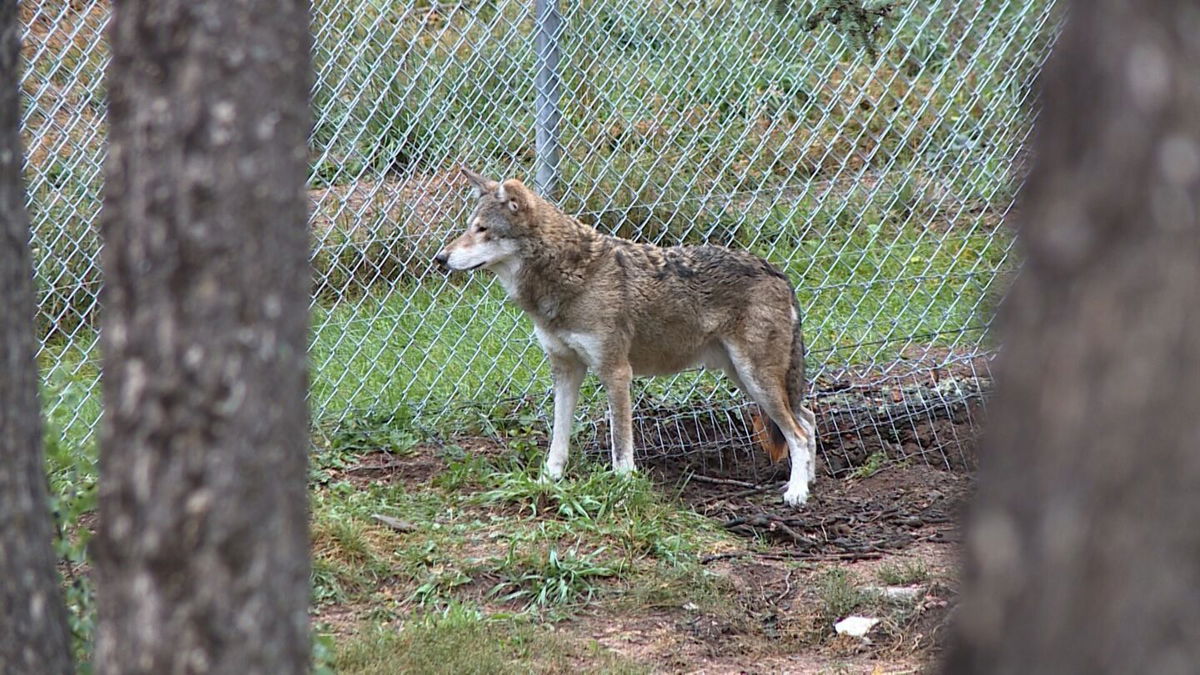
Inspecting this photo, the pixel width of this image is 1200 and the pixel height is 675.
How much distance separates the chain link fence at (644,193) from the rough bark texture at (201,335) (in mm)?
4788


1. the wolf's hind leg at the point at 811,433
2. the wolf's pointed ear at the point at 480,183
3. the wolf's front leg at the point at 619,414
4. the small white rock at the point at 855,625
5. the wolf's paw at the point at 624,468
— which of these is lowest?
the wolf's paw at the point at 624,468

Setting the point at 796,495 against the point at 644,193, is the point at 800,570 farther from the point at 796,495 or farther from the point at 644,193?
the point at 644,193

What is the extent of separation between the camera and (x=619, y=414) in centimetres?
644

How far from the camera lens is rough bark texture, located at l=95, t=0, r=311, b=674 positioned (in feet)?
6.00

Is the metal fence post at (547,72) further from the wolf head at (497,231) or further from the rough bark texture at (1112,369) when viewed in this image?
the rough bark texture at (1112,369)

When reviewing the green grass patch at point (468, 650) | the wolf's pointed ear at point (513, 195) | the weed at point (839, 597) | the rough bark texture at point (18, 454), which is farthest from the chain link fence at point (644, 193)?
the rough bark texture at point (18, 454)

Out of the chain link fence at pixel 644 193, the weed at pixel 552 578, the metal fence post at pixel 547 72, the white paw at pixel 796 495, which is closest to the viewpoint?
the weed at pixel 552 578

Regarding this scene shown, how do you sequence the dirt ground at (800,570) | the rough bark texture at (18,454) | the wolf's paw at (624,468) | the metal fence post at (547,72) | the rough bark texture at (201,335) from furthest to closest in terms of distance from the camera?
the metal fence post at (547,72)
the wolf's paw at (624,468)
the dirt ground at (800,570)
the rough bark texture at (18,454)
the rough bark texture at (201,335)

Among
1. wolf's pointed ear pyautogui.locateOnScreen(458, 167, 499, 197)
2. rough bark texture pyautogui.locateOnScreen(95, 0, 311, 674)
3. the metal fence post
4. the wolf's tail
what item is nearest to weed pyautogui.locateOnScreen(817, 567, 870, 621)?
the wolf's tail

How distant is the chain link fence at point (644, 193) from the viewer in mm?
6922

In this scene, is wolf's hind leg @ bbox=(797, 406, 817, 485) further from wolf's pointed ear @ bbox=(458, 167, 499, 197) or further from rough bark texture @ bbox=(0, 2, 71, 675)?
rough bark texture @ bbox=(0, 2, 71, 675)

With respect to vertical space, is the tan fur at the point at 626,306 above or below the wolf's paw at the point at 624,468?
above

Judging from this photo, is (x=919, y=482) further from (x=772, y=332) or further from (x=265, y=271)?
(x=265, y=271)

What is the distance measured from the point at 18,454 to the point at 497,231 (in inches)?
169
